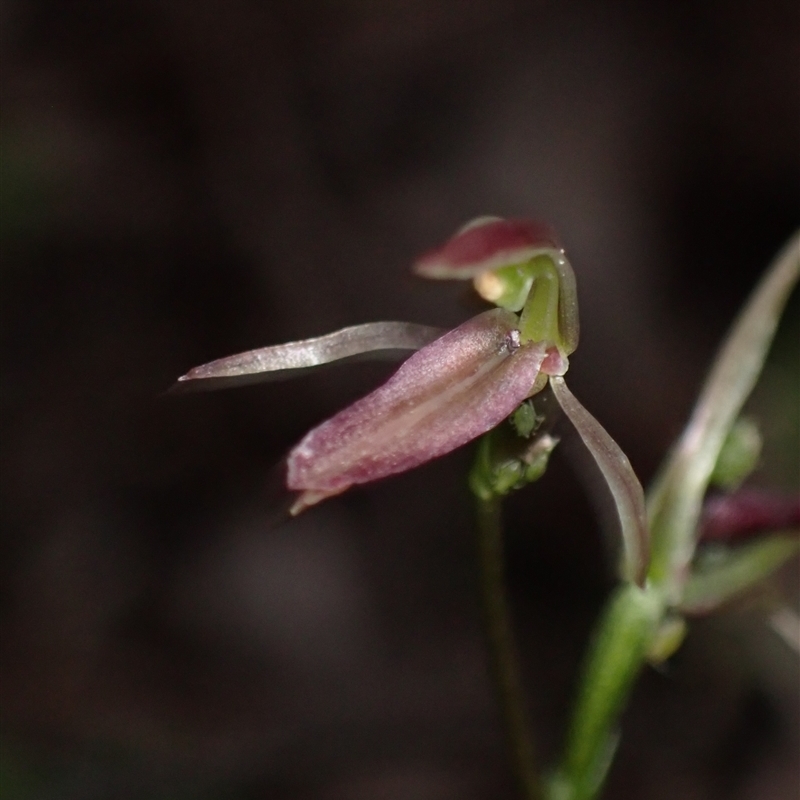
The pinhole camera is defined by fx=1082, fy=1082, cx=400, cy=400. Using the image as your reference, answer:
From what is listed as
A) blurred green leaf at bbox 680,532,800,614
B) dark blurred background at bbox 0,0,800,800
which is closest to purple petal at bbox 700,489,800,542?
blurred green leaf at bbox 680,532,800,614

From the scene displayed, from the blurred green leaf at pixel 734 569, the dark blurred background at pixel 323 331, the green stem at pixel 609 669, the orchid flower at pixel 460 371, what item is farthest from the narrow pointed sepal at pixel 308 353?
the dark blurred background at pixel 323 331

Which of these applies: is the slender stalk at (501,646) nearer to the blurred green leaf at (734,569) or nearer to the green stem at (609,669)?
the green stem at (609,669)

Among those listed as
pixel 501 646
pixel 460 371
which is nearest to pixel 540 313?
pixel 460 371

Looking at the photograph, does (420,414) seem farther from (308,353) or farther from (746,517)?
(746,517)

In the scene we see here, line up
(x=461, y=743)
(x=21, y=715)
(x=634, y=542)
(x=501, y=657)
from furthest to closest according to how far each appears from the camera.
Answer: (x=461, y=743) → (x=21, y=715) → (x=501, y=657) → (x=634, y=542)

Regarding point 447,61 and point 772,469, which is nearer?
point 772,469

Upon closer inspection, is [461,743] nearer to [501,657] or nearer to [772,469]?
[772,469]

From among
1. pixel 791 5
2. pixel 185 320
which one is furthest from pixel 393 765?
pixel 791 5

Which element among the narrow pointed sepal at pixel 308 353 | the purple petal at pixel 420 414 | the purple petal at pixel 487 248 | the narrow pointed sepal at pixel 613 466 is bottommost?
the narrow pointed sepal at pixel 613 466
